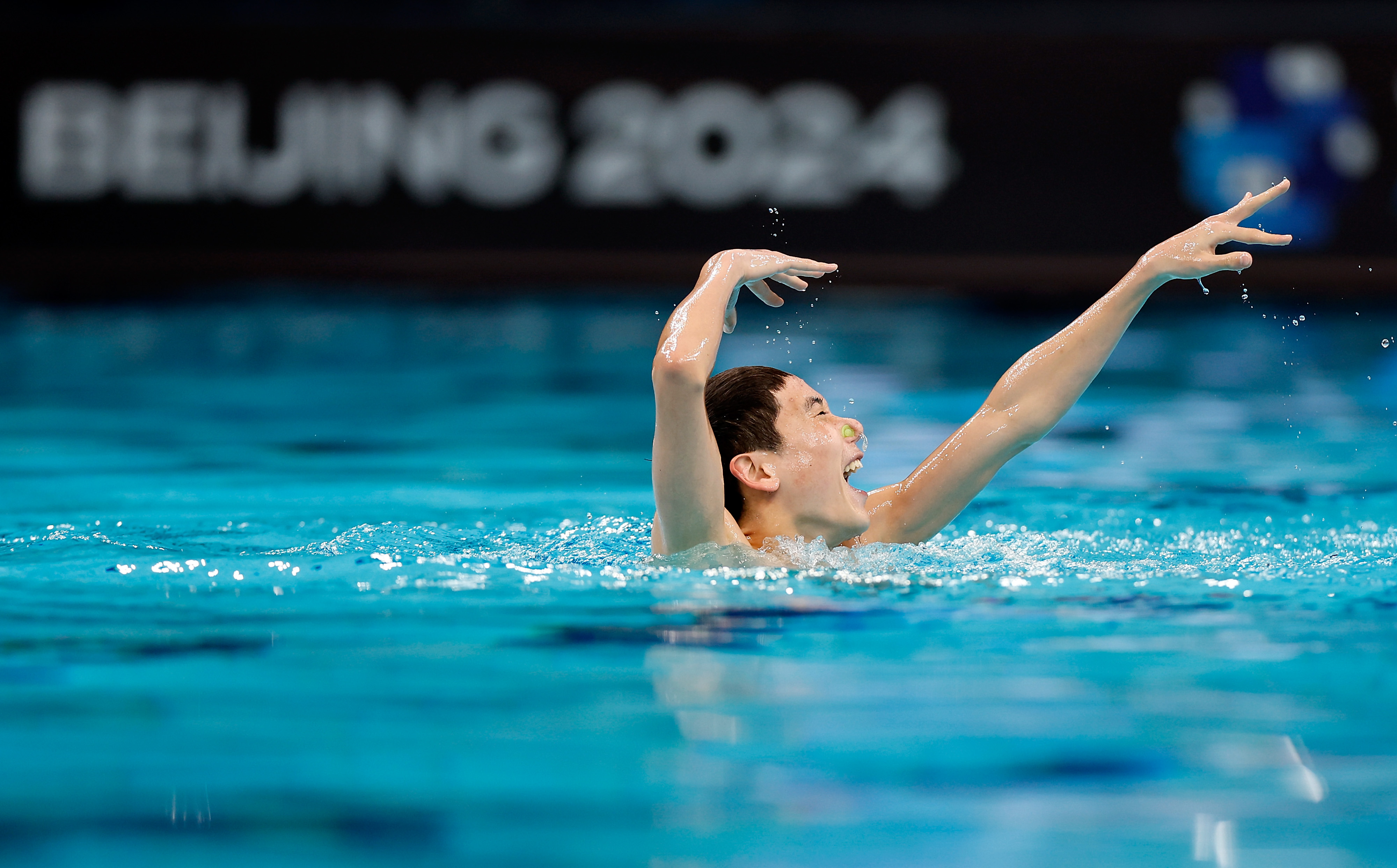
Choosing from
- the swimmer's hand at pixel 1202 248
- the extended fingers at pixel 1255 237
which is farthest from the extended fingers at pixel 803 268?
the extended fingers at pixel 1255 237

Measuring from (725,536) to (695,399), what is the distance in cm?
39

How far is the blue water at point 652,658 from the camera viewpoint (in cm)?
210

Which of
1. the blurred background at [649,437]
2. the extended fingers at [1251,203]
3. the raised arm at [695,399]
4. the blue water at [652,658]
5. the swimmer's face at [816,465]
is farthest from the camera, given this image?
the extended fingers at [1251,203]

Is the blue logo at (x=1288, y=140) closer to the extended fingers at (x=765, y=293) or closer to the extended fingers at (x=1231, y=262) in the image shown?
the extended fingers at (x=1231, y=262)

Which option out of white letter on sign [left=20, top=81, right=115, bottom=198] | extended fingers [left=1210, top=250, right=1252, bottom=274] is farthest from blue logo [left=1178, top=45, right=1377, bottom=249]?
extended fingers [left=1210, top=250, right=1252, bottom=274]

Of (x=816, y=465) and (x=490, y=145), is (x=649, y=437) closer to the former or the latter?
(x=816, y=465)

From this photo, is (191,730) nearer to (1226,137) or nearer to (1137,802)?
(1137,802)

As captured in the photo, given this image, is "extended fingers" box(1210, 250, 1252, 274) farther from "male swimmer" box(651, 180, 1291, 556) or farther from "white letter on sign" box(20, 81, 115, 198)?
"white letter on sign" box(20, 81, 115, 198)

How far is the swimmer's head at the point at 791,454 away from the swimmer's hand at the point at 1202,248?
73cm

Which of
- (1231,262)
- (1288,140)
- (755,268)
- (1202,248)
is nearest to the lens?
(755,268)

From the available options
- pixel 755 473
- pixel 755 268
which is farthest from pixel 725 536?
pixel 755 268

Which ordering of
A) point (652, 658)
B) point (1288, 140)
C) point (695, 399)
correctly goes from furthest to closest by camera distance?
point (1288, 140) < point (695, 399) < point (652, 658)

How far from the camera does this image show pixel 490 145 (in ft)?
35.9

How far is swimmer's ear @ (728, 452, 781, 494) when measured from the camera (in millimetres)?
3414
